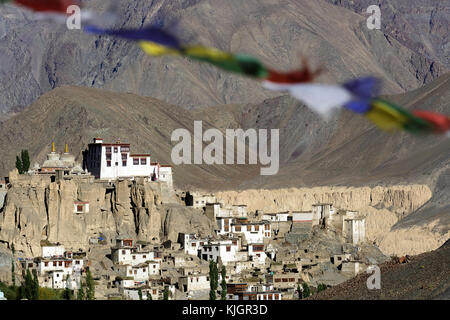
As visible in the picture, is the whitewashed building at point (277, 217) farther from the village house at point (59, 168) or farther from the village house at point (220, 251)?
the village house at point (59, 168)

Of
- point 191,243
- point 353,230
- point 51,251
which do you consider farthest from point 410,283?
point 353,230

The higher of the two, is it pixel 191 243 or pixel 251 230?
pixel 251 230

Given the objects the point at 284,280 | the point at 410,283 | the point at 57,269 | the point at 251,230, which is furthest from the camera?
the point at 251,230

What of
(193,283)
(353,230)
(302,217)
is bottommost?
Answer: (193,283)

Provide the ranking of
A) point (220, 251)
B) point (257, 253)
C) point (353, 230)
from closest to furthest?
1. point (220, 251)
2. point (257, 253)
3. point (353, 230)

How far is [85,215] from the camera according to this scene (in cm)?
7419

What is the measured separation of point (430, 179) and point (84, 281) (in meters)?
80.3

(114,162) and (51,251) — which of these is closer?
(51,251)

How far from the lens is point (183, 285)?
63.8 meters

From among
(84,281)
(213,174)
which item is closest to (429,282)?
(84,281)

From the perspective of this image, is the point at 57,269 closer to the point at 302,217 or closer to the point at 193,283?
the point at 193,283
